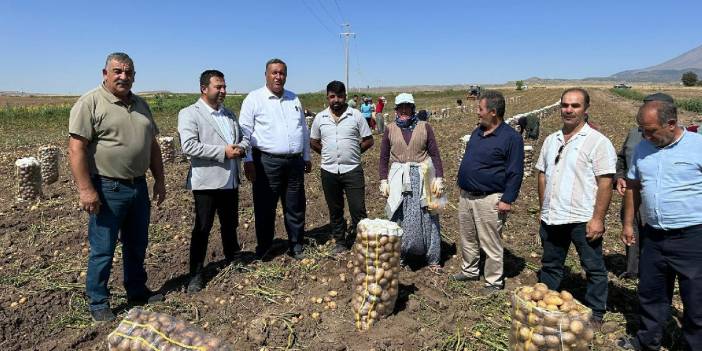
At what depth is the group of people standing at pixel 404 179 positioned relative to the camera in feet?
9.80

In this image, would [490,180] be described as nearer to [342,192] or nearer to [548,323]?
[548,323]

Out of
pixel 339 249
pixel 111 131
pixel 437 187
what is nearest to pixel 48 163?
pixel 111 131

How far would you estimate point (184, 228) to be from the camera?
6.15 m

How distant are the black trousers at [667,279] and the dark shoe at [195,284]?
3.77 metres

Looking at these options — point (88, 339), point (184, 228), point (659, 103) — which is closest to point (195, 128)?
point (88, 339)

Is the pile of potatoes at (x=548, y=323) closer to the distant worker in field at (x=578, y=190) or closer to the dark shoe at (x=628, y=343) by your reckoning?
the distant worker in field at (x=578, y=190)

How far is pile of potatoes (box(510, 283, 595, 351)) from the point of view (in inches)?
98.9

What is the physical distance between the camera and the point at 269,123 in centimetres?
456

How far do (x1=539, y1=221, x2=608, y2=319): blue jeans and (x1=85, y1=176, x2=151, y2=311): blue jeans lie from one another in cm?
347

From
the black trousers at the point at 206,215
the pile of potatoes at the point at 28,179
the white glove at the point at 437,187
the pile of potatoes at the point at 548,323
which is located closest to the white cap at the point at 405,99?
the white glove at the point at 437,187

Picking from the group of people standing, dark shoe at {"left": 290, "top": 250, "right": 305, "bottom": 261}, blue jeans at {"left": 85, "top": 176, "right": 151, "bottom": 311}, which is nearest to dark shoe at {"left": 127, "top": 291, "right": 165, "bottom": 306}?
the group of people standing

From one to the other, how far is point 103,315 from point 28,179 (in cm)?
468

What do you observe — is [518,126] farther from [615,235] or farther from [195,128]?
[195,128]

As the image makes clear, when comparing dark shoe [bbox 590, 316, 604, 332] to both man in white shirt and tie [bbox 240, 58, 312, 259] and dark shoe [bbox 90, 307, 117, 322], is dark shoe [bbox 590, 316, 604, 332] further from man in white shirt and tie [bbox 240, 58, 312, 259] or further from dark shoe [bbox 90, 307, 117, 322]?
dark shoe [bbox 90, 307, 117, 322]
